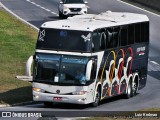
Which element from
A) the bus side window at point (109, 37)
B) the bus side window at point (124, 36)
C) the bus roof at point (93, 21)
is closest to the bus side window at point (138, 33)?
the bus roof at point (93, 21)

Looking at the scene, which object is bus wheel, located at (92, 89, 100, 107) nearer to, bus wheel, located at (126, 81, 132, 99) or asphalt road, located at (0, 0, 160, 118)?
asphalt road, located at (0, 0, 160, 118)

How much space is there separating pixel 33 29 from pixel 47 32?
24745 mm

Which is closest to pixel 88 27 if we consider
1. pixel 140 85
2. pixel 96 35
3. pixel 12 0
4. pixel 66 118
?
pixel 96 35

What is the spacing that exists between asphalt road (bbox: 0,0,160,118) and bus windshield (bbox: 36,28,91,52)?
237 cm

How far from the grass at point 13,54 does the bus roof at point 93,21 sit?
12.3ft

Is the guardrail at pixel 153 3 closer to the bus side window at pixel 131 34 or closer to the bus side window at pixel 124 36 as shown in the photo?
the bus side window at pixel 131 34

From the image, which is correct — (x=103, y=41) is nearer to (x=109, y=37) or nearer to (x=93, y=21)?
(x=109, y=37)

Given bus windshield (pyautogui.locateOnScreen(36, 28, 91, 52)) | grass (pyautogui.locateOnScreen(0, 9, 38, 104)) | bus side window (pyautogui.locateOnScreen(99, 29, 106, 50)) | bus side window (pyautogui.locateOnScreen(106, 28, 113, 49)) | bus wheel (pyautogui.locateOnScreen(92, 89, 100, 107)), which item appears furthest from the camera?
grass (pyautogui.locateOnScreen(0, 9, 38, 104))

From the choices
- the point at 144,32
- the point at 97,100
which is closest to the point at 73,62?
the point at 97,100

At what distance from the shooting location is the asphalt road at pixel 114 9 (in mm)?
28594

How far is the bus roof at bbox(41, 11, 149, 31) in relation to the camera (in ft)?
91.1

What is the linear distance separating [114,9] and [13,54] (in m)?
26.9

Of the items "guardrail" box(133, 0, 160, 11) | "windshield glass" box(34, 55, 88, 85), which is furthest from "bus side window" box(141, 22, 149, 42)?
"guardrail" box(133, 0, 160, 11)

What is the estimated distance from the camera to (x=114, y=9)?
221 ft
